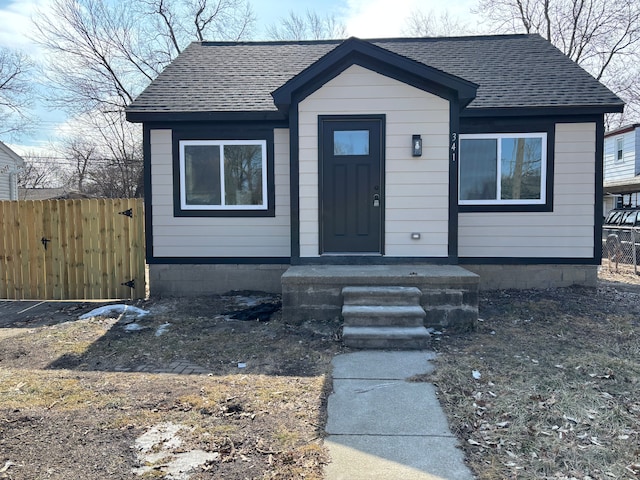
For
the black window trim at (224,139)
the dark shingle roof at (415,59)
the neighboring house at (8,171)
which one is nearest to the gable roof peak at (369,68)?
the dark shingle roof at (415,59)

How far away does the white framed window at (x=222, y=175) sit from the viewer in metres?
7.57

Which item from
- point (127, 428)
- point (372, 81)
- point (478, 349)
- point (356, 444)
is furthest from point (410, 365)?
point (372, 81)

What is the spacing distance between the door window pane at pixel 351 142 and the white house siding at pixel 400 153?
32cm

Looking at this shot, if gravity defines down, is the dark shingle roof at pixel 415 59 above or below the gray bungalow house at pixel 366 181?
above

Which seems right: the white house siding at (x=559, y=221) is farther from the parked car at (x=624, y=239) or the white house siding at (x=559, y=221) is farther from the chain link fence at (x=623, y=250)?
the chain link fence at (x=623, y=250)

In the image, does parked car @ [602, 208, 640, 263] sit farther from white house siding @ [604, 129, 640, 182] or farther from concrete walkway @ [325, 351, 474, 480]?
concrete walkway @ [325, 351, 474, 480]

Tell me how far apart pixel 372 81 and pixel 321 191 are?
5.85 ft

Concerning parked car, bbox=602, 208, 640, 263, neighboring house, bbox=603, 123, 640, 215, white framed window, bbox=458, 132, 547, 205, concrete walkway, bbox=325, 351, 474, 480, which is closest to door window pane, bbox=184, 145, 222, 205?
white framed window, bbox=458, 132, 547, 205

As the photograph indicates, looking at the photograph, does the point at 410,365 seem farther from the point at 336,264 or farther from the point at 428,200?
the point at 428,200

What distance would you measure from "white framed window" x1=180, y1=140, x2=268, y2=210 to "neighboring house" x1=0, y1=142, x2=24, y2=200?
16.9 m

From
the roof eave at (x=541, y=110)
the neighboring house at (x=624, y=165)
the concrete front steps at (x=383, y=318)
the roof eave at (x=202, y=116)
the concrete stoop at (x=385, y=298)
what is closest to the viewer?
the concrete front steps at (x=383, y=318)

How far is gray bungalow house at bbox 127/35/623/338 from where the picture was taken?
254 inches

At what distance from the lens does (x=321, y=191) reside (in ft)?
21.3

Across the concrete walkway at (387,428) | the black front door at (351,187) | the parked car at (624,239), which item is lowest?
the concrete walkway at (387,428)
